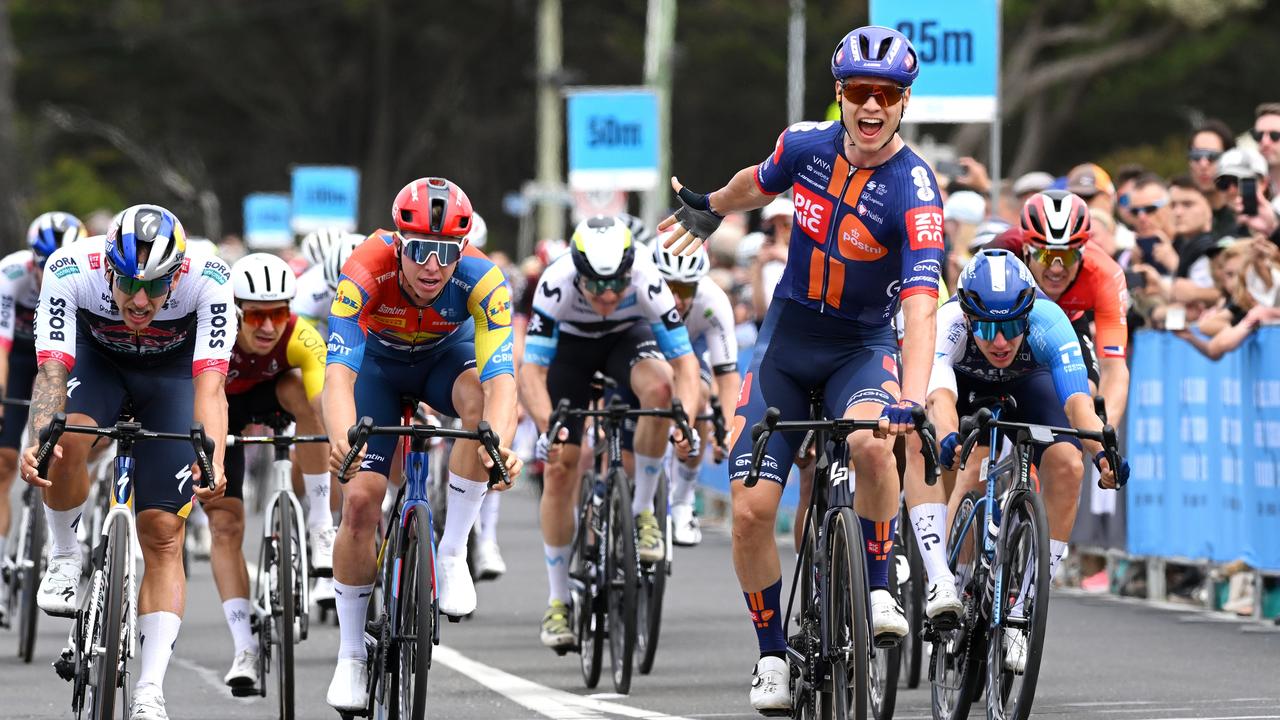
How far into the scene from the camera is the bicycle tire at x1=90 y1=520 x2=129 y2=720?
341 inches

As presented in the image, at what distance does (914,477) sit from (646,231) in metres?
5.85

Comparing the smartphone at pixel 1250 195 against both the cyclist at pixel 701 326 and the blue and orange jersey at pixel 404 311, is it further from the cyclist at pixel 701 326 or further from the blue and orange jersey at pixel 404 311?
the blue and orange jersey at pixel 404 311

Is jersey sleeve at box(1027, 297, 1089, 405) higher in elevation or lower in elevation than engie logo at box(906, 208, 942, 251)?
lower

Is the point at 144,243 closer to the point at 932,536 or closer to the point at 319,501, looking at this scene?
the point at 932,536

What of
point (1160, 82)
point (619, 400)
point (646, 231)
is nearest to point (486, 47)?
point (1160, 82)

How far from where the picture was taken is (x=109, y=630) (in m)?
8.70

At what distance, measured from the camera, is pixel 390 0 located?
186 ft

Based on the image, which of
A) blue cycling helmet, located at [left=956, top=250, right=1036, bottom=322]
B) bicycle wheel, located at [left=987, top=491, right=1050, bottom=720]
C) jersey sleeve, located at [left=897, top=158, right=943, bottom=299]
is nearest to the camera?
jersey sleeve, located at [left=897, top=158, right=943, bottom=299]

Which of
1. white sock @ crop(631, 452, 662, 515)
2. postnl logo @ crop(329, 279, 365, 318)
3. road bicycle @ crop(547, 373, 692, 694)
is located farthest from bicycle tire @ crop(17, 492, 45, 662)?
postnl logo @ crop(329, 279, 365, 318)

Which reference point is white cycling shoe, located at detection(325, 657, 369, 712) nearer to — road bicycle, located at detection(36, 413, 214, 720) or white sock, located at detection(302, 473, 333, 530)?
road bicycle, located at detection(36, 413, 214, 720)

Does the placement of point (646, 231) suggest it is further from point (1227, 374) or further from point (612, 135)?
point (612, 135)

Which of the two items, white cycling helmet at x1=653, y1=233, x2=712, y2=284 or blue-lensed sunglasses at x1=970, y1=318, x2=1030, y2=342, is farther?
white cycling helmet at x1=653, y1=233, x2=712, y2=284

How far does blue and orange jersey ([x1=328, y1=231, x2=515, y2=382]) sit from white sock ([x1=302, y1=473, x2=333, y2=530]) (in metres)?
2.26

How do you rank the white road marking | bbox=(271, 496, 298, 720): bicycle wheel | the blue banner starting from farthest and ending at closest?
1. the blue banner
2. the white road marking
3. bbox=(271, 496, 298, 720): bicycle wheel
